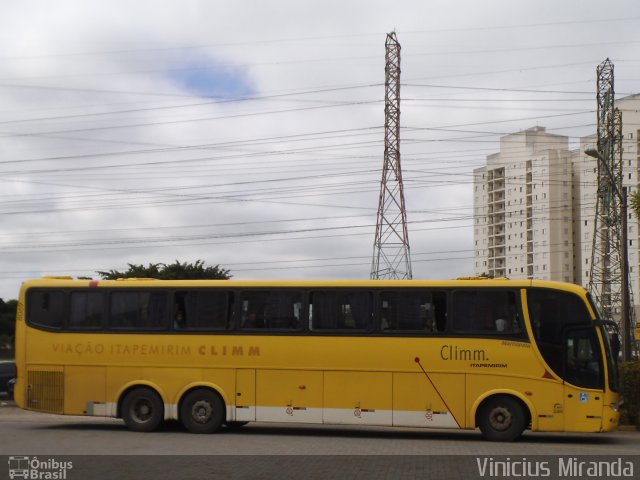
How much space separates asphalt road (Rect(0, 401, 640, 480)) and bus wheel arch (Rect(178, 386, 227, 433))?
12.8 inches

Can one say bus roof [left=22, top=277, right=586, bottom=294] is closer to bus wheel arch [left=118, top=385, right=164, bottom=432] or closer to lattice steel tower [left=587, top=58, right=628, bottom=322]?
bus wheel arch [left=118, top=385, right=164, bottom=432]

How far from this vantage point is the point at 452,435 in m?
19.5

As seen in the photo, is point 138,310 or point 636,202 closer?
point 138,310

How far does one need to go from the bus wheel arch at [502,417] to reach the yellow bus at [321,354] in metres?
0.02

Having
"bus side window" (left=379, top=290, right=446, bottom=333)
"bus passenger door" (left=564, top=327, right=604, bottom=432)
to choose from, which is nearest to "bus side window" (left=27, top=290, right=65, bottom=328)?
"bus side window" (left=379, top=290, right=446, bottom=333)

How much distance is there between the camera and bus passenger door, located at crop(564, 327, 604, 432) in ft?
57.0

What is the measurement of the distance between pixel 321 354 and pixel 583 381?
5281mm

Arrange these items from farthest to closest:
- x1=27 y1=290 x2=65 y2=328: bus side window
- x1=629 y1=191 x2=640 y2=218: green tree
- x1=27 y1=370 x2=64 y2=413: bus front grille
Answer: x1=629 y1=191 x2=640 y2=218: green tree, x1=27 y1=290 x2=65 y2=328: bus side window, x1=27 y1=370 x2=64 y2=413: bus front grille

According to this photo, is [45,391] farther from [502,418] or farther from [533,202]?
[533,202]

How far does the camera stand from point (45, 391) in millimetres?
19859

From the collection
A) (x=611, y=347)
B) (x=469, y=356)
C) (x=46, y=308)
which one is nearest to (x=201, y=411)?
(x=46, y=308)

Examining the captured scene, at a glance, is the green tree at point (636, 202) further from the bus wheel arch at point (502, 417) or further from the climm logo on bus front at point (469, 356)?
the bus wheel arch at point (502, 417)

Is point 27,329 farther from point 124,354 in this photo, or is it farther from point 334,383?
point 334,383

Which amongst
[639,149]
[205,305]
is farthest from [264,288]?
[639,149]
